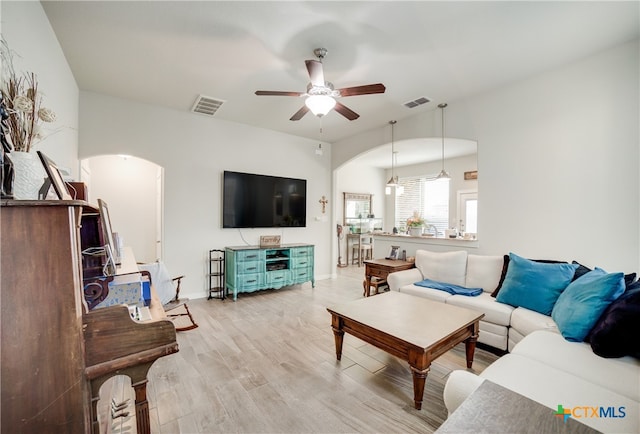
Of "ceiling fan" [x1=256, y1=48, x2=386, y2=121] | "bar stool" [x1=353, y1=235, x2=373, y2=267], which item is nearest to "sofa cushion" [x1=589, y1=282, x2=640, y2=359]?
"ceiling fan" [x1=256, y1=48, x2=386, y2=121]

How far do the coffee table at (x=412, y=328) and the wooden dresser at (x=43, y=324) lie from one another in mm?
1749

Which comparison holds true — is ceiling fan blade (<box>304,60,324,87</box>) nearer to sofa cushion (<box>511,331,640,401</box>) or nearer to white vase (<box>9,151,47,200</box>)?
white vase (<box>9,151,47,200</box>)

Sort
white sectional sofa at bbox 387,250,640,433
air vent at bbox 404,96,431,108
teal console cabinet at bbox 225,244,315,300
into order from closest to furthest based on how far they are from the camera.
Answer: white sectional sofa at bbox 387,250,640,433
air vent at bbox 404,96,431,108
teal console cabinet at bbox 225,244,315,300

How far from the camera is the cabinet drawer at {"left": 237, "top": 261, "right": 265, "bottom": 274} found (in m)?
4.35

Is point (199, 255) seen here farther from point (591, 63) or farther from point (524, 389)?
point (591, 63)

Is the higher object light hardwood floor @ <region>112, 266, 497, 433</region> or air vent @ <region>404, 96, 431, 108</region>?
air vent @ <region>404, 96, 431, 108</region>

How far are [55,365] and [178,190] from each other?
12.3 ft

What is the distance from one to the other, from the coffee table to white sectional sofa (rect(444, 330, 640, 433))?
0.39m

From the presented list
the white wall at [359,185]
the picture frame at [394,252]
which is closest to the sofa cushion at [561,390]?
the picture frame at [394,252]

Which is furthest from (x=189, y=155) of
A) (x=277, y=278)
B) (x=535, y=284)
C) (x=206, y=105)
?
(x=535, y=284)

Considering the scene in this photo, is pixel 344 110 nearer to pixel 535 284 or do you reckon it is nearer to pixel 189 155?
pixel 535 284

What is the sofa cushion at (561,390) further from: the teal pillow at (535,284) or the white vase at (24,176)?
the white vase at (24,176)

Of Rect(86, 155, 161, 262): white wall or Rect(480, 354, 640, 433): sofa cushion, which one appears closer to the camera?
Rect(480, 354, 640, 433): sofa cushion

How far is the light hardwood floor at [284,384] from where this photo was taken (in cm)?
177
